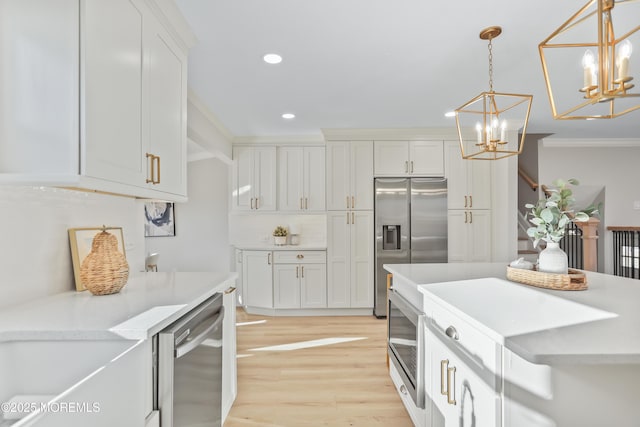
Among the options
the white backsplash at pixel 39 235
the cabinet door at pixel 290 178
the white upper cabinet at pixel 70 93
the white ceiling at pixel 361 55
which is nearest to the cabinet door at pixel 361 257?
the cabinet door at pixel 290 178

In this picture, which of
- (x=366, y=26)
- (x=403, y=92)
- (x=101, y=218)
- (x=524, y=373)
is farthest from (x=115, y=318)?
(x=403, y=92)

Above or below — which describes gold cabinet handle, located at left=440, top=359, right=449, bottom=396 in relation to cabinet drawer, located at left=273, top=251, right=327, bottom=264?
below

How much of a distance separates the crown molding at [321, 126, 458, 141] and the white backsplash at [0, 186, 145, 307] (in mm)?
3049

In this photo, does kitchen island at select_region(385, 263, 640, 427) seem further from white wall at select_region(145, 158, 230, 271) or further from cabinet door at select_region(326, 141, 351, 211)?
white wall at select_region(145, 158, 230, 271)

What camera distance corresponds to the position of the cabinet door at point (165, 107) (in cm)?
165

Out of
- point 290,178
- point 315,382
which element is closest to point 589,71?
point 315,382

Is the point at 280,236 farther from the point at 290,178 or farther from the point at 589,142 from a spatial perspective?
the point at 589,142

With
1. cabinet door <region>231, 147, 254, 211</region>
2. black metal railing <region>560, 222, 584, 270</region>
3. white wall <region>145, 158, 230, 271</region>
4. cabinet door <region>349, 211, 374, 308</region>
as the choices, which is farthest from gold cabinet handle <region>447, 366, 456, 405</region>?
black metal railing <region>560, 222, 584, 270</region>

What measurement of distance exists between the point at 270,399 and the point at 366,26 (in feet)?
8.41

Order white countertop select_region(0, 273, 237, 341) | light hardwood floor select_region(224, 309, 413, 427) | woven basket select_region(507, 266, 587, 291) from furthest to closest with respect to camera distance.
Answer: light hardwood floor select_region(224, 309, 413, 427)
woven basket select_region(507, 266, 587, 291)
white countertop select_region(0, 273, 237, 341)

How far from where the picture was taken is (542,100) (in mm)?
3299

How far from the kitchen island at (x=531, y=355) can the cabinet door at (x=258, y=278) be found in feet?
9.76

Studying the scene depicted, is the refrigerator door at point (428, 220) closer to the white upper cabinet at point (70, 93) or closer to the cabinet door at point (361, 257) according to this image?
the cabinet door at point (361, 257)

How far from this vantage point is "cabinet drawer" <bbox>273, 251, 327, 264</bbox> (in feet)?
14.4
